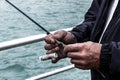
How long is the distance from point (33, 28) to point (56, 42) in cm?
1375

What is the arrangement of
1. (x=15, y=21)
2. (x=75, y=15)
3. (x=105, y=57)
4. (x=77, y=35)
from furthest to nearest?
1. (x=75, y=15)
2. (x=15, y=21)
3. (x=77, y=35)
4. (x=105, y=57)

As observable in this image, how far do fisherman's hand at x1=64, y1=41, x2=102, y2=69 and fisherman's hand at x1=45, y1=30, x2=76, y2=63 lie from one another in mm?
154

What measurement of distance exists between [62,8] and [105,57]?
61.7 ft

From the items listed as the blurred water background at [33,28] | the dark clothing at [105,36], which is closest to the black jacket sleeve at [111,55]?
the dark clothing at [105,36]

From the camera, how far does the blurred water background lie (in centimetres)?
921

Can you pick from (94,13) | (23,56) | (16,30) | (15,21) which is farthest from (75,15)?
(94,13)

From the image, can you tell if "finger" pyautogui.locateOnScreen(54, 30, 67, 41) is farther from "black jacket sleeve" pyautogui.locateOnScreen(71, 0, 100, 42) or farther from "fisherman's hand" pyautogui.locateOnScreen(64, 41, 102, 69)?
"fisherman's hand" pyautogui.locateOnScreen(64, 41, 102, 69)

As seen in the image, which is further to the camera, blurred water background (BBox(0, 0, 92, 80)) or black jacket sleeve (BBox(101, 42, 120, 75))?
blurred water background (BBox(0, 0, 92, 80))

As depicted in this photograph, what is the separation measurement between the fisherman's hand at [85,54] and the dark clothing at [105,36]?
25 millimetres

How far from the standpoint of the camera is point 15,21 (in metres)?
16.5

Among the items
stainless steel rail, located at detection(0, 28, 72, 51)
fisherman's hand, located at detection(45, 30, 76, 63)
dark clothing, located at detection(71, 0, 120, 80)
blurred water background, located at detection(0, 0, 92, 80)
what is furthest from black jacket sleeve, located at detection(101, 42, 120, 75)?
blurred water background, located at detection(0, 0, 92, 80)

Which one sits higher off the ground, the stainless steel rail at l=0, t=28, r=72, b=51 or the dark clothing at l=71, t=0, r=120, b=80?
the dark clothing at l=71, t=0, r=120, b=80

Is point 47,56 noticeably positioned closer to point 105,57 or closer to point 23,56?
point 105,57

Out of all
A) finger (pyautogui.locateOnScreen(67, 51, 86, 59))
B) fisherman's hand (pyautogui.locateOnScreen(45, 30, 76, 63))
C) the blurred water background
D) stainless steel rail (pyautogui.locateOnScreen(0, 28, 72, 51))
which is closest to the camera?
finger (pyautogui.locateOnScreen(67, 51, 86, 59))
